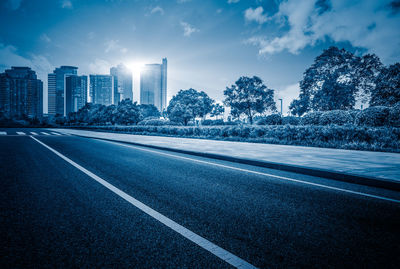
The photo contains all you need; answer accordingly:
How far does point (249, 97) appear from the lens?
3678 cm

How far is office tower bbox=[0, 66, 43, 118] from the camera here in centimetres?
14038

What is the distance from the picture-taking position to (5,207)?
3.44 metres

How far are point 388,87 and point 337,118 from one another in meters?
11.3

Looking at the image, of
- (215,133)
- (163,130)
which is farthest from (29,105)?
(215,133)

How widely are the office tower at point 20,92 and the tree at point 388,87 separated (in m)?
171

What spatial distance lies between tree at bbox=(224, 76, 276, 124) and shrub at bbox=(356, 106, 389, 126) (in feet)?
79.2

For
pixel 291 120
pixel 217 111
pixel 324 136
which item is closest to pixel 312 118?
pixel 324 136

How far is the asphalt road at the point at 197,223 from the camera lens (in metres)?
2.11

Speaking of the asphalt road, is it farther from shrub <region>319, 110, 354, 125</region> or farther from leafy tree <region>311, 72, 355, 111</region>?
leafy tree <region>311, 72, 355, 111</region>

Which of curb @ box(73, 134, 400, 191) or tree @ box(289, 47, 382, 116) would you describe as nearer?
curb @ box(73, 134, 400, 191)

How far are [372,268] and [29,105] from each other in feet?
637

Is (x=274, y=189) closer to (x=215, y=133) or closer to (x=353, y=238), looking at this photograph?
(x=353, y=238)

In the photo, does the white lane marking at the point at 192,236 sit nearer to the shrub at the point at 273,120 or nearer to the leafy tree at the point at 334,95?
the shrub at the point at 273,120

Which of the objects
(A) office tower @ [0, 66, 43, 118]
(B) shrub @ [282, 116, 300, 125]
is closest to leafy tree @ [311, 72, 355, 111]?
(B) shrub @ [282, 116, 300, 125]
